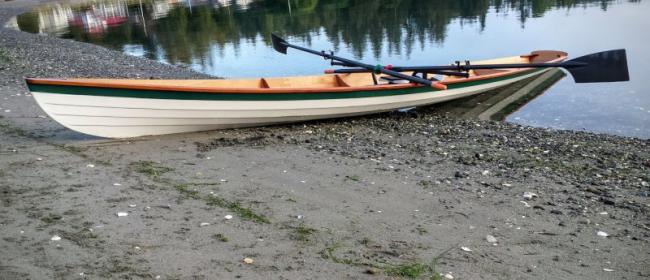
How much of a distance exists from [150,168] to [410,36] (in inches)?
803

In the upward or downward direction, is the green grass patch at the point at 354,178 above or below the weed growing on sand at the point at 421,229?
above

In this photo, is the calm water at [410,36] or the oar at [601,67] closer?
the oar at [601,67]

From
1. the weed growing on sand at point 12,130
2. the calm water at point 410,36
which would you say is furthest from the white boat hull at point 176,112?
the calm water at point 410,36

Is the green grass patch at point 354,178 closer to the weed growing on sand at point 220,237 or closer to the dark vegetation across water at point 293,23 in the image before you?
the weed growing on sand at point 220,237

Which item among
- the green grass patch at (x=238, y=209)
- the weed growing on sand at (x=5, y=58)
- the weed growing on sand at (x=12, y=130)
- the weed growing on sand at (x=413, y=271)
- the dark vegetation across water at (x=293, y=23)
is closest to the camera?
the weed growing on sand at (x=413, y=271)

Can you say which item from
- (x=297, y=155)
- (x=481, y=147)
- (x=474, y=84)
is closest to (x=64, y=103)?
(x=297, y=155)

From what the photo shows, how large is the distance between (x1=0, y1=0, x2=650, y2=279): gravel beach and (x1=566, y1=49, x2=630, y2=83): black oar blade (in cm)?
132

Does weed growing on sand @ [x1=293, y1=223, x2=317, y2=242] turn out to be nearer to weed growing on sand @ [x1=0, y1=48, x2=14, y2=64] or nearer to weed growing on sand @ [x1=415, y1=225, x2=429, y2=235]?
weed growing on sand @ [x1=415, y1=225, x2=429, y2=235]

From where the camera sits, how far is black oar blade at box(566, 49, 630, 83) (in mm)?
12172

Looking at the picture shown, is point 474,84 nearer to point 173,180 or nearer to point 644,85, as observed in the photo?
point 644,85

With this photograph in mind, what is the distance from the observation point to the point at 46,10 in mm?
53438

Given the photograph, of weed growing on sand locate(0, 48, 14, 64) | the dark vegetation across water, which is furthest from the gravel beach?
the dark vegetation across water

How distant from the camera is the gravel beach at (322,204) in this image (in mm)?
5758

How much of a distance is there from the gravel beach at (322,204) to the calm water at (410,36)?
3.65 m
